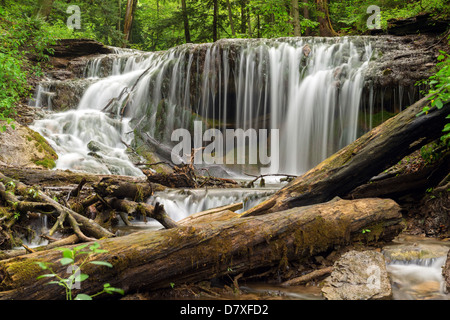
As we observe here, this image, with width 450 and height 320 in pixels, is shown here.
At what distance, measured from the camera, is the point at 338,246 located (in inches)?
146

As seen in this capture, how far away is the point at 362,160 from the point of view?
4.34 m

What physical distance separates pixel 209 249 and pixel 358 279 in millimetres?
1381

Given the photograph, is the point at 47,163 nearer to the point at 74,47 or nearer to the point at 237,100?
the point at 237,100

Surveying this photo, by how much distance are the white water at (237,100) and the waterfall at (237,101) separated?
31 mm

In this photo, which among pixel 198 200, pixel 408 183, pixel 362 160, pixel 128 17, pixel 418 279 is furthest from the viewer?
pixel 128 17

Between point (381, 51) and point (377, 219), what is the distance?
834cm

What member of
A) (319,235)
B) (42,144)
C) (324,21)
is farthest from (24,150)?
(324,21)

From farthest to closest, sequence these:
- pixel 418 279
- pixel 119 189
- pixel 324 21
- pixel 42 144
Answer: pixel 324 21 → pixel 42 144 → pixel 119 189 → pixel 418 279

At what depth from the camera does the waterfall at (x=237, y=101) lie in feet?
33.9

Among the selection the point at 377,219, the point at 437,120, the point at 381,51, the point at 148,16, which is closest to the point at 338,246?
the point at 377,219

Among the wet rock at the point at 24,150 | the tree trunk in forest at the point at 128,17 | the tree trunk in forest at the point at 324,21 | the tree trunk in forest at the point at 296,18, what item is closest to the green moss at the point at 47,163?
the wet rock at the point at 24,150

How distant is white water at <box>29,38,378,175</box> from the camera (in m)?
10.4

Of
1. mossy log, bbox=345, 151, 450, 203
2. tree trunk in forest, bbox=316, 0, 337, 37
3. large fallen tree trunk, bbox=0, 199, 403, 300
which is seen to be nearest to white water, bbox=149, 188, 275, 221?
mossy log, bbox=345, 151, 450, 203
